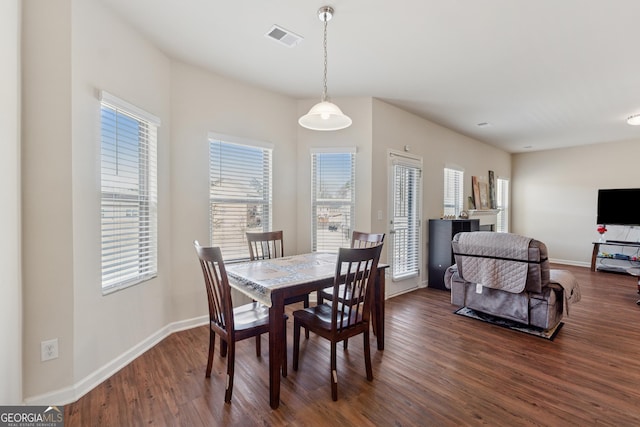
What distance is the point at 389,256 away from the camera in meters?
4.07

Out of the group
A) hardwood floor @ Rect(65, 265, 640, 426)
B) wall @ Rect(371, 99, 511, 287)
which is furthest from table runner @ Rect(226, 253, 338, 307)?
wall @ Rect(371, 99, 511, 287)

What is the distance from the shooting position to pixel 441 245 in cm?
453

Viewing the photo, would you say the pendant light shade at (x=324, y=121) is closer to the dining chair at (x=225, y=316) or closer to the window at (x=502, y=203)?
the dining chair at (x=225, y=316)

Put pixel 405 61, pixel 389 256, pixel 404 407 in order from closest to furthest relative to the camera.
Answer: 1. pixel 404 407
2. pixel 405 61
3. pixel 389 256

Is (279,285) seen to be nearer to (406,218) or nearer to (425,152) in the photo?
(406,218)

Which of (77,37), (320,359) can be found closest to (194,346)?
(320,359)

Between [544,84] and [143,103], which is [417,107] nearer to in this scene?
[544,84]

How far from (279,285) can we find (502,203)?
7.26 meters

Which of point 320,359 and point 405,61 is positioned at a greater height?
point 405,61

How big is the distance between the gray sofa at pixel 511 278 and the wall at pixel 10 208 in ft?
12.1

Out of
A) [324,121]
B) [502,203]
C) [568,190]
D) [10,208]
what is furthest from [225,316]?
[568,190]

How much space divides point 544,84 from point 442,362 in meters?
3.45

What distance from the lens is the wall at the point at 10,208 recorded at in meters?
1.55

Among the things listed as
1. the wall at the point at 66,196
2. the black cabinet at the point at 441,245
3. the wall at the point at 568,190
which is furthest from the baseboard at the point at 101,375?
the wall at the point at 568,190
